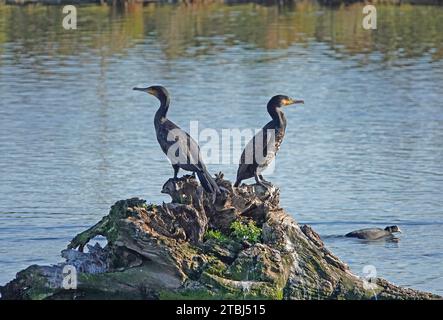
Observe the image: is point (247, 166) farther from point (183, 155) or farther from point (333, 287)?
point (333, 287)

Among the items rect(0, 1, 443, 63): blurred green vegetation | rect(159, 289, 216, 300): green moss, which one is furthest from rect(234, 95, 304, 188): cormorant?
rect(0, 1, 443, 63): blurred green vegetation

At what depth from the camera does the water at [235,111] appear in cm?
1756

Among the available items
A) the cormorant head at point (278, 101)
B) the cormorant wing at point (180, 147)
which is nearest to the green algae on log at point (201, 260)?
the cormorant wing at point (180, 147)

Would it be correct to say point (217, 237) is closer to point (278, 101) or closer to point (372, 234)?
point (278, 101)

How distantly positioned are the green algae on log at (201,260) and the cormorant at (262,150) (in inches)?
33.2

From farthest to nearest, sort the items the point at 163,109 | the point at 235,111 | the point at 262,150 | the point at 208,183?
the point at 235,111 → the point at 163,109 → the point at 262,150 → the point at 208,183

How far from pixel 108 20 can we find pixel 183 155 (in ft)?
83.2

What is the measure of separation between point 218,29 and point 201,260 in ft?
82.4

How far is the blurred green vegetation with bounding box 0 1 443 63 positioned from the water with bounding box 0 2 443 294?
80mm

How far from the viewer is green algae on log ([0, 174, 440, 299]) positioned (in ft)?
40.1

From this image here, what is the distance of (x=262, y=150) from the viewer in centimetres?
1392

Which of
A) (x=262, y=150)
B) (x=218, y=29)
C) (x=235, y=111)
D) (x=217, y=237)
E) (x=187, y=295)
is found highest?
(x=218, y=29)

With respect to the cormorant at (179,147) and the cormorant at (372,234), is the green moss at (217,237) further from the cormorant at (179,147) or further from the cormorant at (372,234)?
the cormorant at (372,234)

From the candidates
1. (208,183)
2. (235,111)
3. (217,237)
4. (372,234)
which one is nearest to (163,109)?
(208,183)
